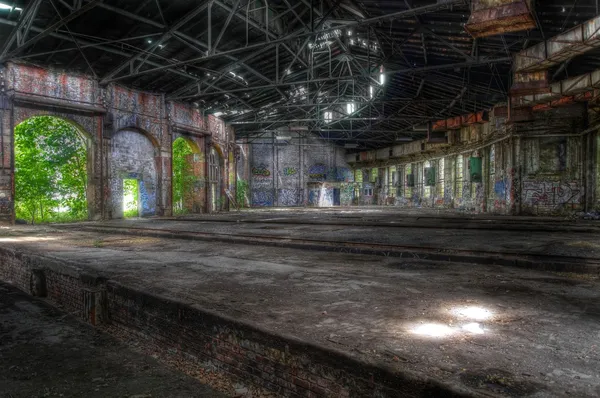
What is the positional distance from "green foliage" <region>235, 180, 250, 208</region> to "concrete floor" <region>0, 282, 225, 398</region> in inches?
865

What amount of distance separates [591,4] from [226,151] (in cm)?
1888

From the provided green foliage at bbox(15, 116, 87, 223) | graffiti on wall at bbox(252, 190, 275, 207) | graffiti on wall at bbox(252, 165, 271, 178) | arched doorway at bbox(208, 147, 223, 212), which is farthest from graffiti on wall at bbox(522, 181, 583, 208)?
graffiti on wall at bbox(252, 165, 271, 178)

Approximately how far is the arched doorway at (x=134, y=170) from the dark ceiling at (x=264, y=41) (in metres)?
2.44

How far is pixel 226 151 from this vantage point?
23938mm

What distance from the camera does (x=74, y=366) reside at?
12.5ft

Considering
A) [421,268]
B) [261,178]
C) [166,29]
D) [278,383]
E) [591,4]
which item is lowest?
[278,383]

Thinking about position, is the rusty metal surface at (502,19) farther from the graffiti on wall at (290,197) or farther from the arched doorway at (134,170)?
the graffiti on wall at (290,197)

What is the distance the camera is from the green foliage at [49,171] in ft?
49.2

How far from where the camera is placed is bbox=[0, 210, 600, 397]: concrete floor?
2131 millimetres

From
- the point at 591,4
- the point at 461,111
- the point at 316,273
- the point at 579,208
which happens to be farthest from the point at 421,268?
the point at 461,111

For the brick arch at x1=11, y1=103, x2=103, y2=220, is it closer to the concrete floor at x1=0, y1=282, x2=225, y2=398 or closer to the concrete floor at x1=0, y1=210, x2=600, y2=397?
the concrete floor at x1=0, y1=210, x2=600, y2=397

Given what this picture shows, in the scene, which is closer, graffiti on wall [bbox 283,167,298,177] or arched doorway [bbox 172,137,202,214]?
arched doorway [bbox 172,137,202,214]

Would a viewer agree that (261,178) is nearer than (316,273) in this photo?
No

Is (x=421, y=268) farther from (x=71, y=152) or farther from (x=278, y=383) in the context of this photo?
(x=71, y=152)
